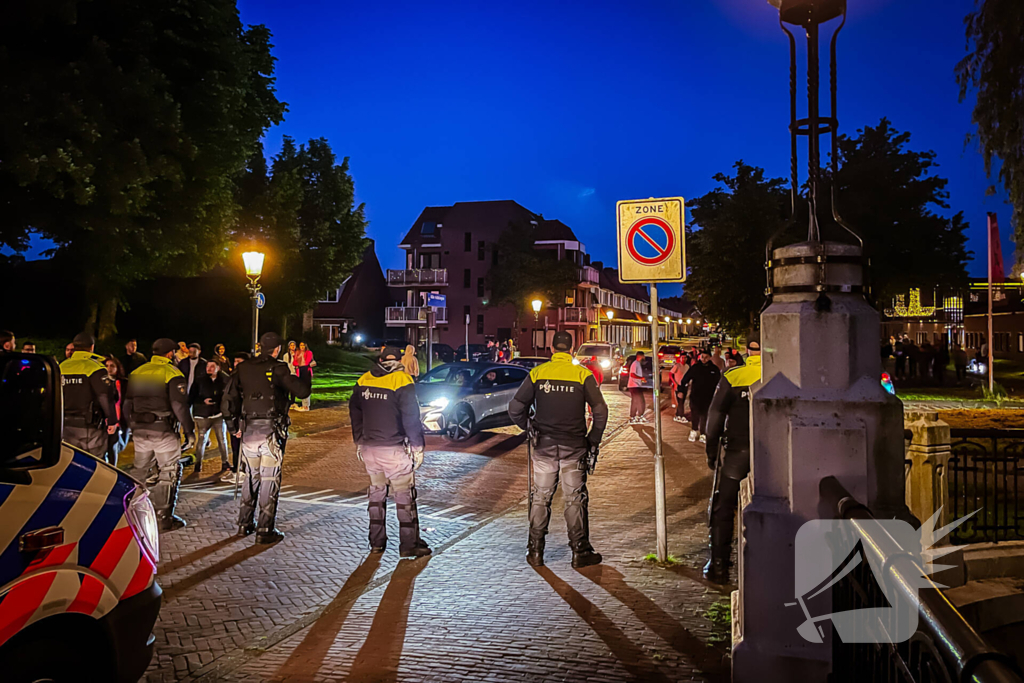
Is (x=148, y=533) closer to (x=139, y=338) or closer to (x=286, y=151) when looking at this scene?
(x=139, y=338)

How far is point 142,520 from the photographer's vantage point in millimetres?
3596

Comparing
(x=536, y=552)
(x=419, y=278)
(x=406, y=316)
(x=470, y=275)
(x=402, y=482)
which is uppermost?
(x=470, y=275)

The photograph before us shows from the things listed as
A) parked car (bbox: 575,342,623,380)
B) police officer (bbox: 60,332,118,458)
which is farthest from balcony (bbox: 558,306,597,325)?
police officer (bbox: 60,332,118,458)

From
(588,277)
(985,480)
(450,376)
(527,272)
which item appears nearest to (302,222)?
(527,272)

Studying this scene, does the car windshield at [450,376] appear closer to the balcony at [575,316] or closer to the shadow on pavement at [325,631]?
the shadow on pavement at [325,631]

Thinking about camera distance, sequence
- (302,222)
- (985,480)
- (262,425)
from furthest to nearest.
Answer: (302,222), (262,425), (985,480)

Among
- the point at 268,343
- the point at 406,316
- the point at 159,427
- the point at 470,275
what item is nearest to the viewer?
the point at 268,343

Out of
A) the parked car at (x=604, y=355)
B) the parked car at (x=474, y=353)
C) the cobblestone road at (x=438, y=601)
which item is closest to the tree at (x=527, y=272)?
the parked car at (x=474, y=353)

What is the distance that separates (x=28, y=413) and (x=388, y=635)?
274 cm

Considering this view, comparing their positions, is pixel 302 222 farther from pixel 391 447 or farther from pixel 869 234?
pixel 391 447

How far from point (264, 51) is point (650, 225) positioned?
21.8 meters

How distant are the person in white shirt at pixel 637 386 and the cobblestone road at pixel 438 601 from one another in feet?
22.7

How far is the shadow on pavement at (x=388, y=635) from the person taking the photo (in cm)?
429

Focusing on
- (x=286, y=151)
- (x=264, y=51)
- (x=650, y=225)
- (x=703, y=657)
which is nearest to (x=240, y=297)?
(x=286, y=151)
